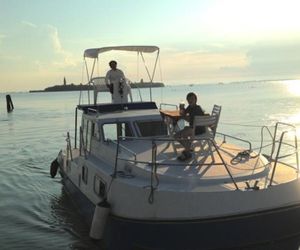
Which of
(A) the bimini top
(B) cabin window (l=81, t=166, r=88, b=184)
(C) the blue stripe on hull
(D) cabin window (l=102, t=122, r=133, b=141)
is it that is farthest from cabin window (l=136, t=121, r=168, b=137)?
(A) the bimini top

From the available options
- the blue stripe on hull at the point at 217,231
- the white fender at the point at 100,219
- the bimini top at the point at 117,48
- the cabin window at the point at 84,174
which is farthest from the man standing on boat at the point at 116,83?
the blue stripe on hull at the point at 217,231

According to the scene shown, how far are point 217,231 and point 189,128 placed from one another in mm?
2518

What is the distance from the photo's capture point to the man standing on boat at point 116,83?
48.1ft

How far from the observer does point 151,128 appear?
11.9 metres

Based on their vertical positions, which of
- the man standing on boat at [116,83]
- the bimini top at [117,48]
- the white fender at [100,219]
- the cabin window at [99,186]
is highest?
the bimini top at [117,48]

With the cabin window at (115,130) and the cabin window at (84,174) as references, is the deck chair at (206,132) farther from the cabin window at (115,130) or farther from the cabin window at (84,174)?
the cabin window at (84,174)

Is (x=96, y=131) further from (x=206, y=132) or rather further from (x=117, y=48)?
(x=117, y=48)

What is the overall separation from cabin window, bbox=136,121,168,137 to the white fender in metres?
2.87

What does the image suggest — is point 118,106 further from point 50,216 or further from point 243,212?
point 243,212

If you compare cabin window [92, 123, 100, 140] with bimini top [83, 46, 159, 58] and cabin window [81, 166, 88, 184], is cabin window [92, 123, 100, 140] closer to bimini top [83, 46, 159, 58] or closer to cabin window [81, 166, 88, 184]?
cabin window [81, 166, 88, 184]

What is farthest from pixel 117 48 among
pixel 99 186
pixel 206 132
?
pixel 99 186

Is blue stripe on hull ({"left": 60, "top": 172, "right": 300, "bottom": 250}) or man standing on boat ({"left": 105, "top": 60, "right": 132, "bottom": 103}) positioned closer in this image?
blue stripe on hull ({"left": 60, "top": 172, "right": 300, "bottom": 250})

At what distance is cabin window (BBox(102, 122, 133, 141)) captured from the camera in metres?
11.8

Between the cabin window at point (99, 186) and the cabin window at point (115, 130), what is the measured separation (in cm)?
153
